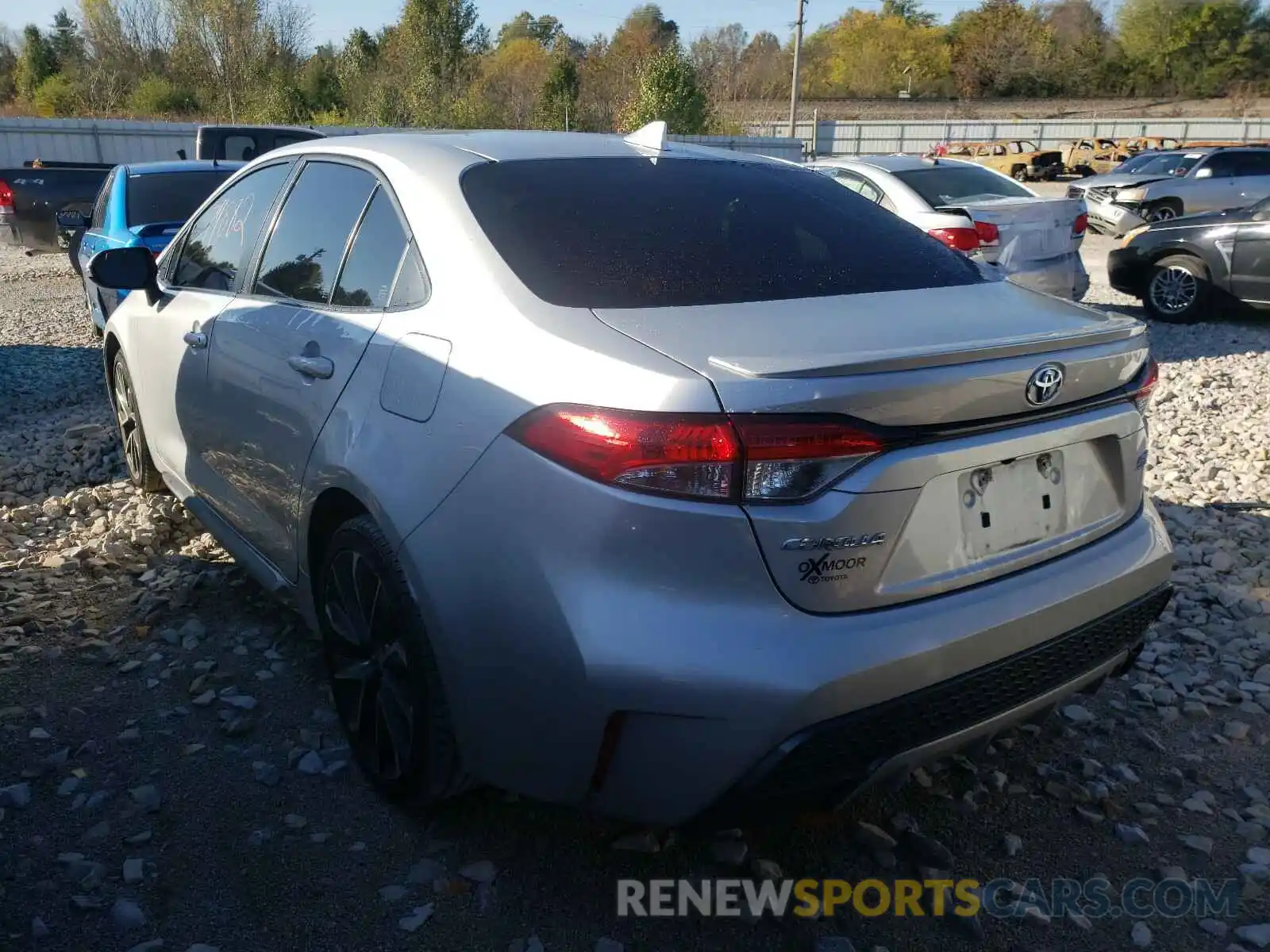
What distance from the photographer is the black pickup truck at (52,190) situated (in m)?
13.4

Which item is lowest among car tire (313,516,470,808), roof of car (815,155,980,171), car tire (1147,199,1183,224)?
car tire (313,516,470,808)

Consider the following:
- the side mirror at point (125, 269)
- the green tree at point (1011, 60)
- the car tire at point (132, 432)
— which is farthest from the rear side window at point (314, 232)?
the green tree at point (1011, 60)

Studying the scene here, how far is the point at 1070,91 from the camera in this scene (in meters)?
76.3

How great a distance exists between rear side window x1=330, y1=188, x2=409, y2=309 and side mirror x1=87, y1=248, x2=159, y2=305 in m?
1.51

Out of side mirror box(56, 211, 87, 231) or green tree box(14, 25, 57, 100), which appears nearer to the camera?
side mirror box(56, 211, 87, 231)

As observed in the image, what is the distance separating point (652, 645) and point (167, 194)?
304 inches

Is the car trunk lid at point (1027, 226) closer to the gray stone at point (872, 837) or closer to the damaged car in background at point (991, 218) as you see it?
the damaged car in background at point (991, 218)

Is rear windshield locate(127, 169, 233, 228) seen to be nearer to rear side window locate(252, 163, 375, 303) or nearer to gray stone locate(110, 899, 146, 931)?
rear side window locate(252, 163, 375, 303)

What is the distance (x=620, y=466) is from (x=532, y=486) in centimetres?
19

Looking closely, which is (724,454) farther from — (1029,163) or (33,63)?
(33,63)

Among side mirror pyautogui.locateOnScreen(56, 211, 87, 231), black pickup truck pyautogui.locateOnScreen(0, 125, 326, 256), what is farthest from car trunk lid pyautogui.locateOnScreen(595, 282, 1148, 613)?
black pickup truck pyautogui.locateOnScreen(0, 125, 326, 256)

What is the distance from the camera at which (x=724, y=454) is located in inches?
75.0

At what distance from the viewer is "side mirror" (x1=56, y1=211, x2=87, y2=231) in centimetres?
1220

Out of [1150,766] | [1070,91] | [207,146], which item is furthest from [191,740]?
[1070,91]
